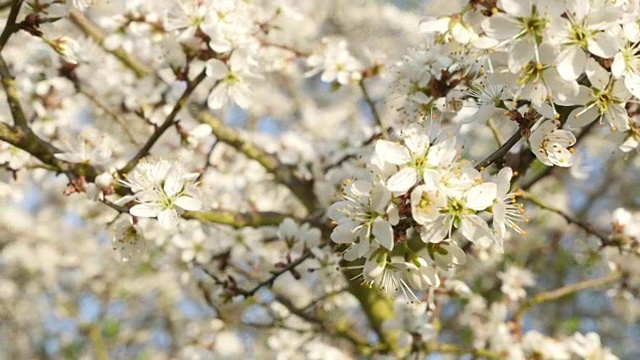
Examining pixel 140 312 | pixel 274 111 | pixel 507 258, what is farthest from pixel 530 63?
pixel 140 312

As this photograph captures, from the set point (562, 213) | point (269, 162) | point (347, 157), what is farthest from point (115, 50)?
point (562, 213)

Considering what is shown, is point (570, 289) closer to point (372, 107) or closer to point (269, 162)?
point (372, 107)

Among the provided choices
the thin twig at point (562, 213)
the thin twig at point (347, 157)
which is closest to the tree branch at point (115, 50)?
the thin twig at point (347, 157)

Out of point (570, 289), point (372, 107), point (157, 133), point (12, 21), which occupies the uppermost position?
point (12, 21)

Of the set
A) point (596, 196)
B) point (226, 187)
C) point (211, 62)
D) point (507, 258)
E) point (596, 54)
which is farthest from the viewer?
point (596, 196)

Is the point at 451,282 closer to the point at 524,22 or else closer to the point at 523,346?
the point at 523,346

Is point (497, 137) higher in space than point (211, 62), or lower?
lower

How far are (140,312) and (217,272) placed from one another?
4.14 m

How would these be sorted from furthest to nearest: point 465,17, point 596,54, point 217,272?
point 217,272 → point 465,17 → point 596,54

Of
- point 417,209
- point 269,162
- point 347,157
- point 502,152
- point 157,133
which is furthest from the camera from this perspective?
point 269,162

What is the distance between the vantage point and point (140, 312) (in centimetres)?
646

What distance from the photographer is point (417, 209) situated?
130cm

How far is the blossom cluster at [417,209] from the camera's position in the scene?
134 cm

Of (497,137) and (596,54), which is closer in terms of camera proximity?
(596,54)
